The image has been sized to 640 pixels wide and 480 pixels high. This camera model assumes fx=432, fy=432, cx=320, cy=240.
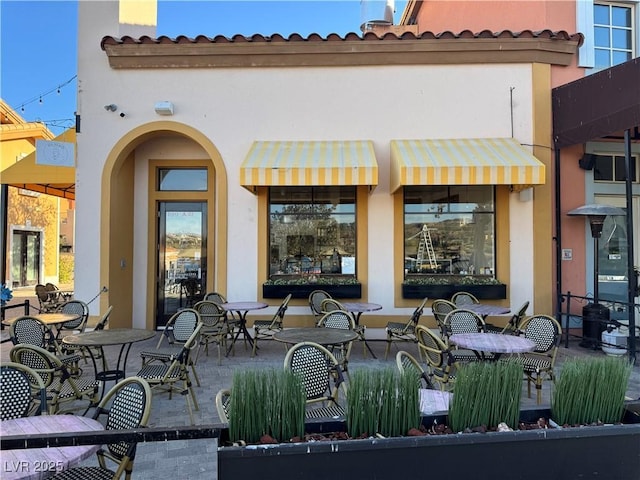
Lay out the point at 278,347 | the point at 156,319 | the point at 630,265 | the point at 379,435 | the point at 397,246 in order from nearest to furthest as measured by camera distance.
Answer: the point at 379,435, the point at 630,265, the point at 278,347, the point at 397,246, the point at 156,319

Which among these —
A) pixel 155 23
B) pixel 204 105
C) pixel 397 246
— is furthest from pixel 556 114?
pixel 155 23

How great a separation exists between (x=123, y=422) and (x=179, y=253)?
6.32 meters

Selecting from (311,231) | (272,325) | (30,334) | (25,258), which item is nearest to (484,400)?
(30,334)

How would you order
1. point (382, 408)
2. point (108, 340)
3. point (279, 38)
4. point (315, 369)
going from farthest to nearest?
point (279, 38) < point (108, 340) < point (315, 369) < point (382, 408)

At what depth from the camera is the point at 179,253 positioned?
28.0 ft

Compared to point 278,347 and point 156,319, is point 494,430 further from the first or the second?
point 156,319

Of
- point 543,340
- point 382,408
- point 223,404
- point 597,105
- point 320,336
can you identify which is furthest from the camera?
point 597,105

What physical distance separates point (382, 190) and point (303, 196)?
1438 mm

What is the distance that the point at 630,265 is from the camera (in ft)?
19.7

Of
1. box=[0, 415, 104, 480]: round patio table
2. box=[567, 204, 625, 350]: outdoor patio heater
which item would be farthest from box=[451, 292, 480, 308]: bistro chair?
box=[0, 415, 104, 480]: round patio table

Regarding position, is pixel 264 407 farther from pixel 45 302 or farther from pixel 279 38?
pixel 45 302

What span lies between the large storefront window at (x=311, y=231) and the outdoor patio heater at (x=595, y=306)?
12.6 ft

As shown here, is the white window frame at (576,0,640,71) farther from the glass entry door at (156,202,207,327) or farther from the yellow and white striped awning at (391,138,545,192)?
the glass entry door at (156,202,207,327)

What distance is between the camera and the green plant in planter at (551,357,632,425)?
231cm
